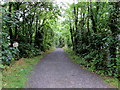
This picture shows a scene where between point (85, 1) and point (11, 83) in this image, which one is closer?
point (11, 83)

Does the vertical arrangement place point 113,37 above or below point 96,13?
below

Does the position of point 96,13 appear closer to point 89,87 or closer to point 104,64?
point 104,64

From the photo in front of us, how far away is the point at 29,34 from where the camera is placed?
43.6ft

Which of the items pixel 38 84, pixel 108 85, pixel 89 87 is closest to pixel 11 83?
pixel 38 84

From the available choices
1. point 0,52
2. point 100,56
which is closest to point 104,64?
point 100,56

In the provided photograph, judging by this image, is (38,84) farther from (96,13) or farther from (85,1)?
(85,1)

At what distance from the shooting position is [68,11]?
1545 centimetres

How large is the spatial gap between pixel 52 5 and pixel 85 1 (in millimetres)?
3513

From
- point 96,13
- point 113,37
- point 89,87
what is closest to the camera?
point 89,87

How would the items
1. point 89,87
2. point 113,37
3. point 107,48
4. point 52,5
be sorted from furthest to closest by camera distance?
point 52,5 → point 107,48 → point 113,37 → point 89,87

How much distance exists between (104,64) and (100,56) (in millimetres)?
490

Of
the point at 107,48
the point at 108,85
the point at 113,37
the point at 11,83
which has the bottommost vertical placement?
the point at 108,85

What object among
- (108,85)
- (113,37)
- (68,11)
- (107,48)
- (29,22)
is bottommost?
(108,85)

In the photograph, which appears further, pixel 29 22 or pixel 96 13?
pixel 29 22
